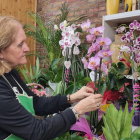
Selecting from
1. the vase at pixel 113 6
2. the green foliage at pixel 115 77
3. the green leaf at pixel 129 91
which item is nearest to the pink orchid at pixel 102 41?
the green foliage at pixel 115 77

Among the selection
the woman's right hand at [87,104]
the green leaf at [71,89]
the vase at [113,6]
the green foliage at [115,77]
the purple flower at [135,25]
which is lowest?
the green leaf at [71,89]

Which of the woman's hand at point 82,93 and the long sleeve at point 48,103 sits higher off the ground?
the woman's hand at point 82,93

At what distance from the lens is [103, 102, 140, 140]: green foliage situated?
3.00 ft

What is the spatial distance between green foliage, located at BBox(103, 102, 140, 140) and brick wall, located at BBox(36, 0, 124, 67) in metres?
1.38

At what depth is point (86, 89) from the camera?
111 cm

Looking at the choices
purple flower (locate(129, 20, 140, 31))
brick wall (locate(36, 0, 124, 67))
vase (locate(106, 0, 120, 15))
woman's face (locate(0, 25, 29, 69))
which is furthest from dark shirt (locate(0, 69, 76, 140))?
brick wall (locate(36, 0, 124, 67))

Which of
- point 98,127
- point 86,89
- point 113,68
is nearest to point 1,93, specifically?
point 86,89

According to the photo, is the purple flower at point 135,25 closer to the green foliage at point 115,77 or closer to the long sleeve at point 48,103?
the green foliage at point 115,77

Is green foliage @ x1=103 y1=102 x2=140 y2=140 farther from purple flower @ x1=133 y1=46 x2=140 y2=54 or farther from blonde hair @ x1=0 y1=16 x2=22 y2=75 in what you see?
blonde hair @ x1=0 y1=16 x2=22 y2=75

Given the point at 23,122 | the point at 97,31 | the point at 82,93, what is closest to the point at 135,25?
the point at 97,31

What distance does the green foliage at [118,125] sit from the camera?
0.91m

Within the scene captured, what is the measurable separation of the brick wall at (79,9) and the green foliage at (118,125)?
138 cm

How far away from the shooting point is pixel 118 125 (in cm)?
97

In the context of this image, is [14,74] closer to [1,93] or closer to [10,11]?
[1,93]
